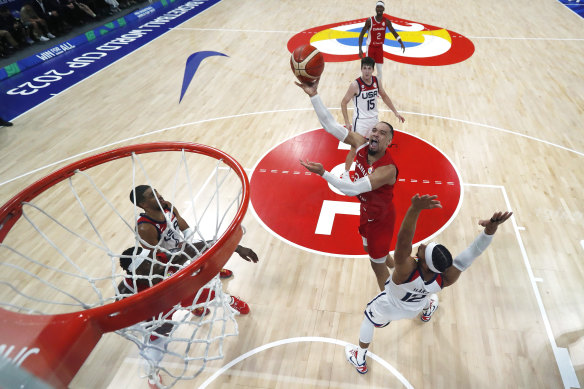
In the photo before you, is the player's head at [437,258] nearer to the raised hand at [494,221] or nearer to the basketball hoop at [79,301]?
the raised hand at [494,221]

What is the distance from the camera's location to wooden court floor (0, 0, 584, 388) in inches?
131

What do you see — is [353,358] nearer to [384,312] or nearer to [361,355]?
[361,355]

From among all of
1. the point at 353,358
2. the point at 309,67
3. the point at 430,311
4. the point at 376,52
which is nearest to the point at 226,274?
the point at 353,358

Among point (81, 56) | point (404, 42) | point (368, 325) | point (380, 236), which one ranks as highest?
point (81, 56)

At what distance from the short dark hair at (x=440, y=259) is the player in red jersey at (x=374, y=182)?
825 mm

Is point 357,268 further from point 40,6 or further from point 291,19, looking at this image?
point 40,6

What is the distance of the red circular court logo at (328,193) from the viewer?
4598mm

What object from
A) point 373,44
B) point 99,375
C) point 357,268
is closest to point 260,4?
point 373,44

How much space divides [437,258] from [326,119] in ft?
5.29

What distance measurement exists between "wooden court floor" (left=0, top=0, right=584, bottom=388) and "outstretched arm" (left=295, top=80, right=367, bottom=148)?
1517 millimetres

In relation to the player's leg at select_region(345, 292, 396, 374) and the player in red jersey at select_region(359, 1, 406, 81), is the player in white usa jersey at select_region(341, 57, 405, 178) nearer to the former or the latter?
the player in red jersey at select_region(359, 1, 406, 81)

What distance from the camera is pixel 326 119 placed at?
3.36 m

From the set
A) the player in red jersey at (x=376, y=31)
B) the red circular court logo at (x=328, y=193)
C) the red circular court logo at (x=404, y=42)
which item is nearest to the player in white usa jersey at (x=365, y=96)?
the red circular court logo at (x=328, y=193)

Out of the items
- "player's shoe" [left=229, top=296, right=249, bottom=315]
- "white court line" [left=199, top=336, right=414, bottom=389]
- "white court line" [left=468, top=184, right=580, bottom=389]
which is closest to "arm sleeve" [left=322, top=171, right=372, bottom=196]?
"white court line" [left=199, top=336, right=414, bottom=389]
